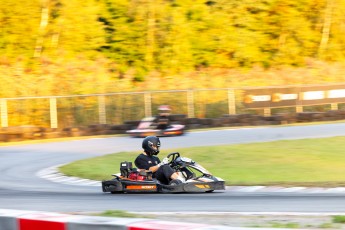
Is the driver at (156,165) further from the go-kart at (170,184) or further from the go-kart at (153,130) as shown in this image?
the go-kart at (153,130)

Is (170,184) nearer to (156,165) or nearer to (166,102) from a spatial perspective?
(156,165)

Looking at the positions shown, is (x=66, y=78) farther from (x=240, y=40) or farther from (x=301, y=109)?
(x=240, y=40)

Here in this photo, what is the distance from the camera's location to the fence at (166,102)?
83.0 ft

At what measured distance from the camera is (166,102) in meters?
27.1

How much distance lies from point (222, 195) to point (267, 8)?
105 ft

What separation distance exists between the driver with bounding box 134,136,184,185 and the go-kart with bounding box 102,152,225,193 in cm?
7

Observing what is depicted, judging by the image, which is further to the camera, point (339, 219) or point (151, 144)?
point (151, 144)

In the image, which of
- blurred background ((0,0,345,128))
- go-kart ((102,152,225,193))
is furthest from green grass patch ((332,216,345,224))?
blurred background ((0,0,345,128))

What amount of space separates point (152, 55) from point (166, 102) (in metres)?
12.2

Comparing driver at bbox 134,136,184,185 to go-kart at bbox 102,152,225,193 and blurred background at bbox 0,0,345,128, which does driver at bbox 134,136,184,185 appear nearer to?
go-kart at bbox 102,152,225,193

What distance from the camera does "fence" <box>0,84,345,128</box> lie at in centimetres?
2531

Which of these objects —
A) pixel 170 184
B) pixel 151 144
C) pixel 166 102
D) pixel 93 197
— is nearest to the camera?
pixel 93 197

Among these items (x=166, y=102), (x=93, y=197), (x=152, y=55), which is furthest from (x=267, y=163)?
(x=152, y=55)

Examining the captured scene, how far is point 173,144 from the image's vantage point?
2138 centimetres
